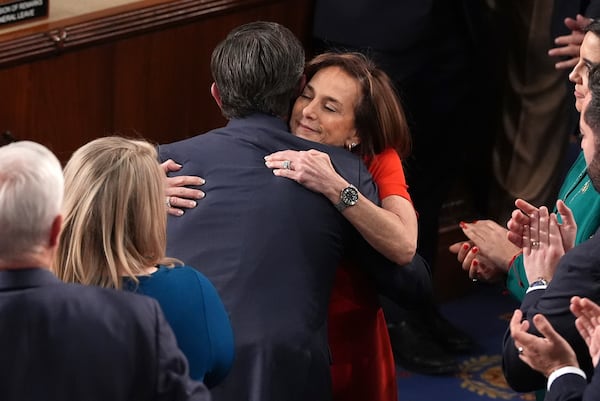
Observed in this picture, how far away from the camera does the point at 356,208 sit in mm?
2664

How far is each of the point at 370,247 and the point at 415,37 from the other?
4.43ft

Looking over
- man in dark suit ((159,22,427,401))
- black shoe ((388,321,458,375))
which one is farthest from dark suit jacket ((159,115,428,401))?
black shoe ((388,321,458,375))

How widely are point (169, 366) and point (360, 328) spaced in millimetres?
1006

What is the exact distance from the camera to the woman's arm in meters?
2.64

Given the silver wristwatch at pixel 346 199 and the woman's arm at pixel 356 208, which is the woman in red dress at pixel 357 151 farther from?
the silver wristwatch at pixel 346 199

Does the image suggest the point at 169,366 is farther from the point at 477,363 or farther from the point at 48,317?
the point at 477,363

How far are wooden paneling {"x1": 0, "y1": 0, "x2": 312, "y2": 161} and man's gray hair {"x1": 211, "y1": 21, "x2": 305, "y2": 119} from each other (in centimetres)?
88

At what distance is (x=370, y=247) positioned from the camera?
2.76 m

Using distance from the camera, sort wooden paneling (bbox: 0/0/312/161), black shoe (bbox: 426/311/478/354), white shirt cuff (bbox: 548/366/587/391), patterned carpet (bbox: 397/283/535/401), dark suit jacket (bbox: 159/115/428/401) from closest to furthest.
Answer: white shirt cuff (bbox: 548/366/587/391) → dark suit jacket (bbox: 159/115/428/401) → wooden paneling (bbox: 0/0/312/161) → patterned carpet (bbox: 397/283/535/401) → black shoe (bbox: 426/311/478/354)

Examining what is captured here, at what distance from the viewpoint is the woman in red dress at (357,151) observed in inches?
114

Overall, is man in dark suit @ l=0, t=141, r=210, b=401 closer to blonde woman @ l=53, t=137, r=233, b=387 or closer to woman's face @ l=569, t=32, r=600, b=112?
blonde woman @ l=53, t=137, r=233, b=387

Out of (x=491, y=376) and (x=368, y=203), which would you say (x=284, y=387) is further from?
(x=491, y=376)

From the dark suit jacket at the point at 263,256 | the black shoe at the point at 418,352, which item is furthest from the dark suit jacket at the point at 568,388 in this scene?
the black shoe at the point at 418,352

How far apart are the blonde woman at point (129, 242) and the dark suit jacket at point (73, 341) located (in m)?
0.19
